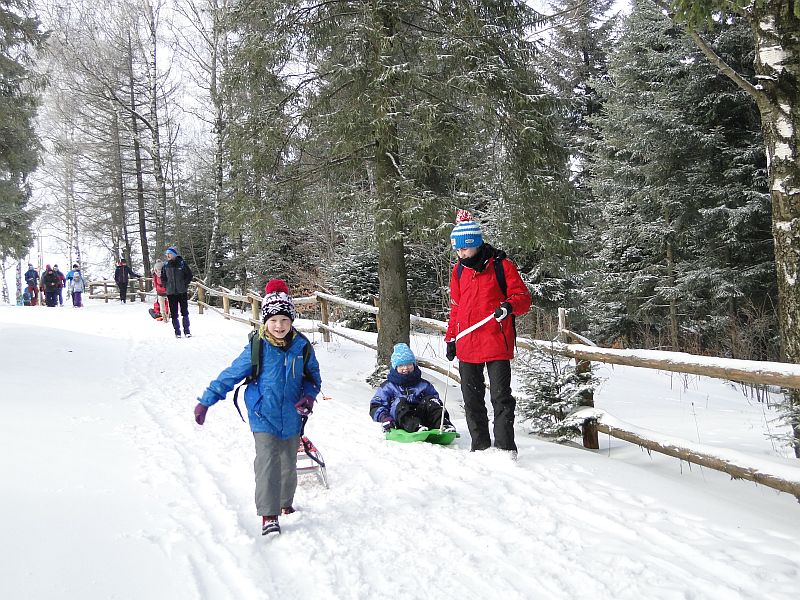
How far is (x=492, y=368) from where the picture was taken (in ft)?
15.8

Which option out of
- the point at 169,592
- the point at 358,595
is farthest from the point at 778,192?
the point at 169,592

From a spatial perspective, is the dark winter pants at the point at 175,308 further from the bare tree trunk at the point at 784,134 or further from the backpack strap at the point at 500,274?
the bare tree trunk at the point at 784,134

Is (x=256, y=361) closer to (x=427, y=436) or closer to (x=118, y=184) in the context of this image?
(x=427, y=436)

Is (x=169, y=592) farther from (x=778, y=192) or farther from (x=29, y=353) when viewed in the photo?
(x=29, y=353)

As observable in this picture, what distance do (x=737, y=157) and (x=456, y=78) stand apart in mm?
9927

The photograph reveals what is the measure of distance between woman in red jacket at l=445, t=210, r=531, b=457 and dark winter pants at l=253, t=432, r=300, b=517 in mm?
1826

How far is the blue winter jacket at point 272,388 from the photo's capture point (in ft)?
11.8

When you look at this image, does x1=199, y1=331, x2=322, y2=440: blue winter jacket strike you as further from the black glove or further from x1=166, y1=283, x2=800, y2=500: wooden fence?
x1=166, y1=283, x2=800, y2=500: wooden fence

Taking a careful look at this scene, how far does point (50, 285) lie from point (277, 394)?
2296 cm

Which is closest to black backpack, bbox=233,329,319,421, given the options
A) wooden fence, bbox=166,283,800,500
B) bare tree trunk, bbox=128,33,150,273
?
wooden fence, bbox=166,283,800,500

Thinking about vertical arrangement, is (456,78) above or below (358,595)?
above

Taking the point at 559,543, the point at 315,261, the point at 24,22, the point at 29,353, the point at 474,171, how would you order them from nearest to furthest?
the point at 559,543 < the point at 474,171 < the point at 29,353 < the point at 24,22 < the point at 315,261

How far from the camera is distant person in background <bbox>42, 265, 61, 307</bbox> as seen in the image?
73.4 ft

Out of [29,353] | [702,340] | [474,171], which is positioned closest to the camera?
[474,171]
